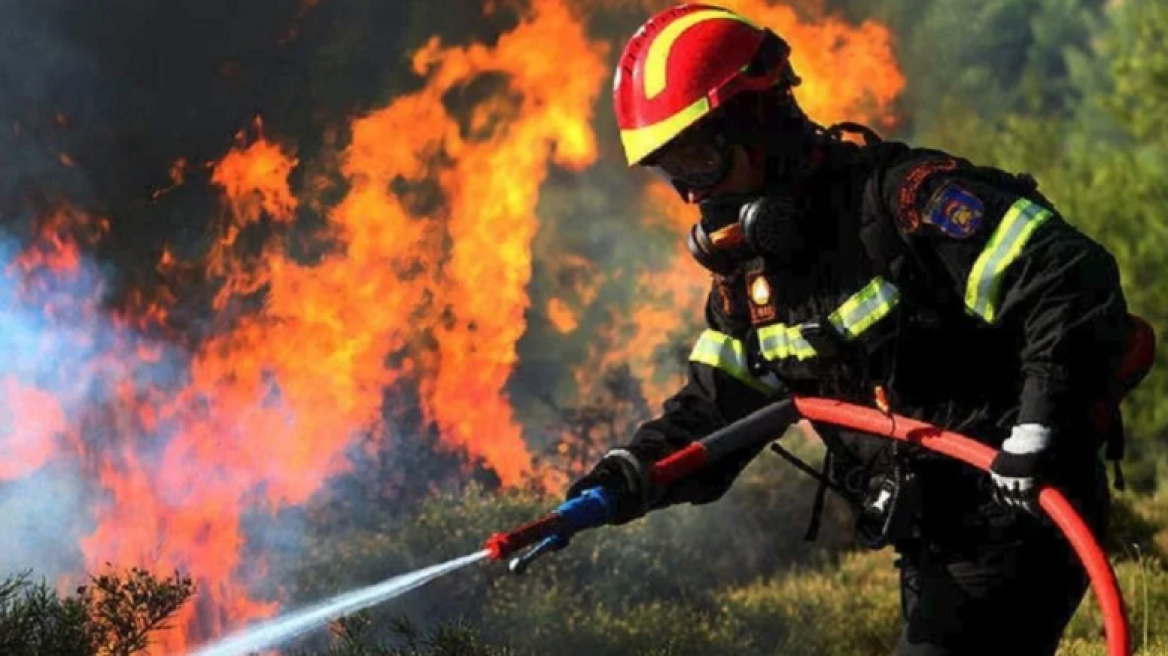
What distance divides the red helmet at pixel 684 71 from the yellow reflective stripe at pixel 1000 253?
0.74 metres

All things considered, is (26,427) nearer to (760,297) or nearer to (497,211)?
(497,211)

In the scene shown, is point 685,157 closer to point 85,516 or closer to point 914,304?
point 914,304

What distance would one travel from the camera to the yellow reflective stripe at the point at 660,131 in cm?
363

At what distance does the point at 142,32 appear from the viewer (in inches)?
323

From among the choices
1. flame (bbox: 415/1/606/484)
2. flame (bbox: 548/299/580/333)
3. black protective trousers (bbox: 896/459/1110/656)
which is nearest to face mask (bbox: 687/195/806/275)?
black protective trousers (bbox: 896/459/1110/656)

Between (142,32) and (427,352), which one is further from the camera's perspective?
(427,352)

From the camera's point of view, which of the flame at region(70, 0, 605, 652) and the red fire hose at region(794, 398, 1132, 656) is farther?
the flame at region(70, 0, 605, 652)

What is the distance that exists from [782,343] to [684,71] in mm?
682

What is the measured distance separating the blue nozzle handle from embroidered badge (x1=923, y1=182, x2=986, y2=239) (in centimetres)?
100

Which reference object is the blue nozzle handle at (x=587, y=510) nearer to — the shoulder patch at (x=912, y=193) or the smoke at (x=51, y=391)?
the shoulder patch at (x=912, y=193)

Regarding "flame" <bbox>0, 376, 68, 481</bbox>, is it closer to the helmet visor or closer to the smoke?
the smoke

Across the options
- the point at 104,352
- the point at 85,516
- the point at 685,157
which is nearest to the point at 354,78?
the point at 104,352

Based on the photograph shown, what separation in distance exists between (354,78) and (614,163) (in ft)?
10.6

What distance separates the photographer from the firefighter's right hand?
3.70 meters
